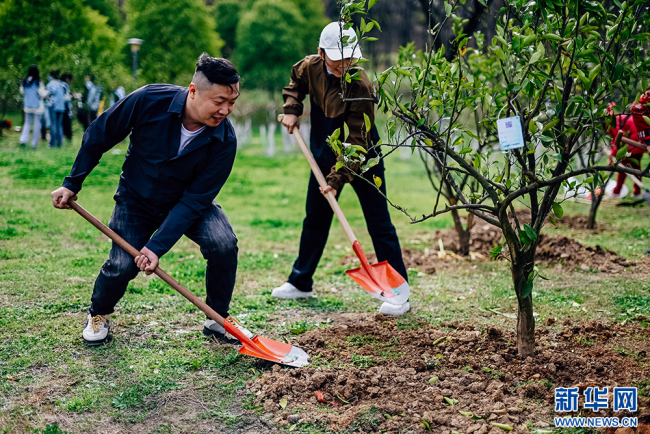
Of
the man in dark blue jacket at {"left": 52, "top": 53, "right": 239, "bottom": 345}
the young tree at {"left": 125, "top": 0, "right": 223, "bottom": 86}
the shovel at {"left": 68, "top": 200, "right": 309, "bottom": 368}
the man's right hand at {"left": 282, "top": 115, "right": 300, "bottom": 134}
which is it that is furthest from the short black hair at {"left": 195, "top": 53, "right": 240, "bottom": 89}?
the young tree at {"left": 125, "top": 0, "right": 223, "bottom": 86}

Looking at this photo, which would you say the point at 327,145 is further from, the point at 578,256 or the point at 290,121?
the point at 578,256

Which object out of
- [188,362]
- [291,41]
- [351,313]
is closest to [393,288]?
[351,313]

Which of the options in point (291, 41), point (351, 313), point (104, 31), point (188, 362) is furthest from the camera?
point (291, 41)

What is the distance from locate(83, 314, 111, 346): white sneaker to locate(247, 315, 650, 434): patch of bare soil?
113 cm

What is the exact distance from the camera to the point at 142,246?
11.9ft

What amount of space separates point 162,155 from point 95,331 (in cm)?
125

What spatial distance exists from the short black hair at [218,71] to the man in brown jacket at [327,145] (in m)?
1.01

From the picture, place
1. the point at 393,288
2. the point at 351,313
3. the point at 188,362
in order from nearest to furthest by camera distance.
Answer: the point at 188,362 → the point at 393,288 → the point at 351,313

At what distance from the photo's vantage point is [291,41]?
1321 inches

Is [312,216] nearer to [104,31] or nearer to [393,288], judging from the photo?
[393,288]

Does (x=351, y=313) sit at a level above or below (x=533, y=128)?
below

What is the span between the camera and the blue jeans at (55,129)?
1427 cm

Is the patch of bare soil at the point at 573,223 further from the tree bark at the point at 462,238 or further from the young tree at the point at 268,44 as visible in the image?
the young tree at the point at 268,44

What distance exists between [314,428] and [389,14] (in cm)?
2836
